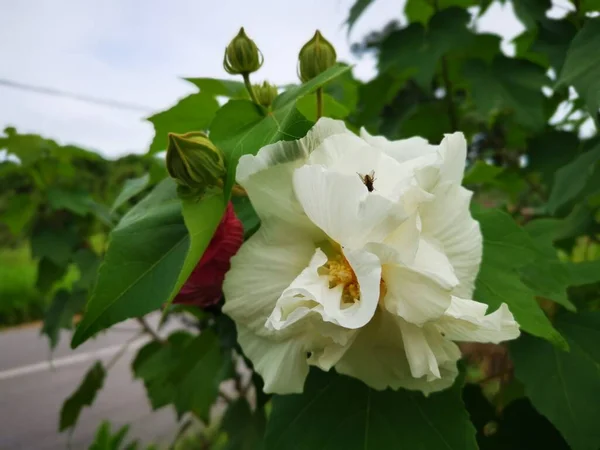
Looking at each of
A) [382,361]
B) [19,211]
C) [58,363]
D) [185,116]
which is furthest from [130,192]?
[58,363]

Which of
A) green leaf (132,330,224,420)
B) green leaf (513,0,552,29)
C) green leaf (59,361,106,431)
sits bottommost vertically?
green leaf (59,361,106,431)

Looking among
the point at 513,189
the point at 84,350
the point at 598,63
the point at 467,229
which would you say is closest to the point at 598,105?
the point at 598,63

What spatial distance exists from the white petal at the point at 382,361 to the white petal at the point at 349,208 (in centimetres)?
7

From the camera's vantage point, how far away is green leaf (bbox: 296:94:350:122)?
0.45m

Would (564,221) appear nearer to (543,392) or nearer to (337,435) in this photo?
(543,392)

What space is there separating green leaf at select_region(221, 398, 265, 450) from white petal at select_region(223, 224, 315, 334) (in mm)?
446

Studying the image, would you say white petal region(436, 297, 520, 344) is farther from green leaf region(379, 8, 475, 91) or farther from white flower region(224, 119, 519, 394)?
green leaf region(379, 8, 475, 91)

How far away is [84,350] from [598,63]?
15.4 ft

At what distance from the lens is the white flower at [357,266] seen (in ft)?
0.97

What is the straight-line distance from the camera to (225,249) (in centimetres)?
39

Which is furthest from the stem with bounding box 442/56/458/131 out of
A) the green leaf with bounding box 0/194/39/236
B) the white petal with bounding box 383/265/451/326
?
the green leaf with bounding box 0/194/39/236

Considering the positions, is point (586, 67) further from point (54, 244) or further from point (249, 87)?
point (54, 244)

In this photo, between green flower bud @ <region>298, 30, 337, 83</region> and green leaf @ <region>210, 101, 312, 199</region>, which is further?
green flower bud @ <region>298, 30, 337, 83</region>

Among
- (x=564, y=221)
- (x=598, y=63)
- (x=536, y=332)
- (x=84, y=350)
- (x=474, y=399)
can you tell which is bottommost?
(x=84, y=350)
